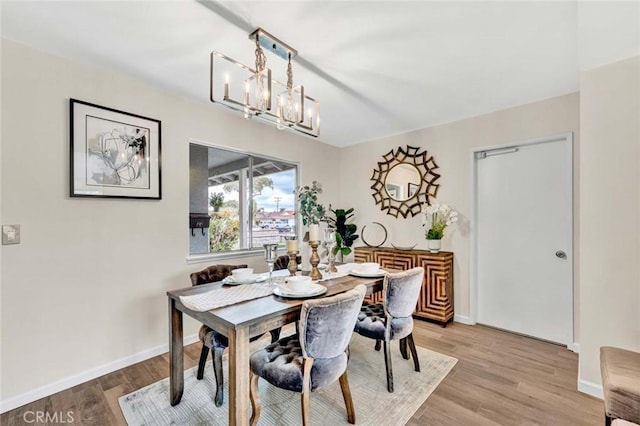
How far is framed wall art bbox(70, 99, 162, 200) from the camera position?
2.23 meters

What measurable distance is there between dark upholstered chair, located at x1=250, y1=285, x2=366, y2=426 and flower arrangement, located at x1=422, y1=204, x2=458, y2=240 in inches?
84.1

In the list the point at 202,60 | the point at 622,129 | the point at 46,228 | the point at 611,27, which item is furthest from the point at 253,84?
the point at 622,129

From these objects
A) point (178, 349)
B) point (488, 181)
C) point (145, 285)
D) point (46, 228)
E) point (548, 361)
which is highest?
point (488, 181)

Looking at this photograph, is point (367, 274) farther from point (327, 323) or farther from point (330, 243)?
point (327, 323)

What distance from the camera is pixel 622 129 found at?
1.93 m

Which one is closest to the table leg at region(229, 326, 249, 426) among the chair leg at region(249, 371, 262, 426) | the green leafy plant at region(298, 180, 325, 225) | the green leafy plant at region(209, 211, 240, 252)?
the chair leg at region(249, 371, 262, 426)

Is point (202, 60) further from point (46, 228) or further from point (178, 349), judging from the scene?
point (178, 349)

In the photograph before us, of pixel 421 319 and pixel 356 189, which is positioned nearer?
pixel 421 319

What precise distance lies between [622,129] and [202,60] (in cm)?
312

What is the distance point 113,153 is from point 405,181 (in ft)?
11.2

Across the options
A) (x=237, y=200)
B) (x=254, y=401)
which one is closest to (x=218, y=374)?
(x=254, y=401)

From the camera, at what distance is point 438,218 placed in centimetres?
360

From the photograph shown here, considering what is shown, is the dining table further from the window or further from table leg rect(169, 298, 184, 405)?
the window

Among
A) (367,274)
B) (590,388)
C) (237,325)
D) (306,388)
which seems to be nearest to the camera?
(237,325)
